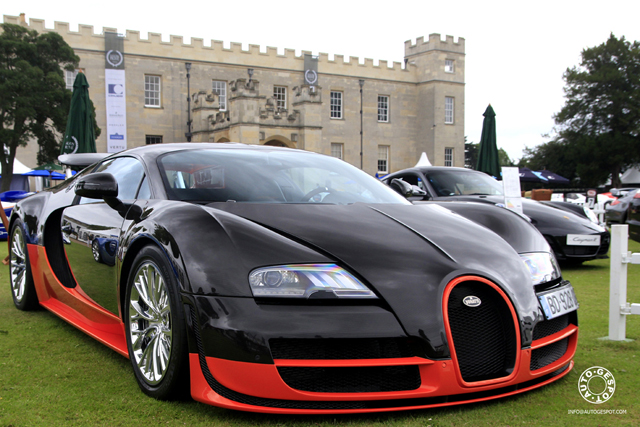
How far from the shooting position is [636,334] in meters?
3.94

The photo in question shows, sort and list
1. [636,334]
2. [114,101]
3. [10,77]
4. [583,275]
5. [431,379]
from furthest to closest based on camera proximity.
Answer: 1. [114,101]
2. [10,77]
3. [583,275]
4. [636,334]
5. [431,379]

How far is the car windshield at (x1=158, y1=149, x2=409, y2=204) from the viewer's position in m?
3.03

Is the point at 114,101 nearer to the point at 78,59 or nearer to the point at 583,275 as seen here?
the point at 78,59

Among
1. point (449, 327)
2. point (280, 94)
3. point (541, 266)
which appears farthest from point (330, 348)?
point (280, 94)

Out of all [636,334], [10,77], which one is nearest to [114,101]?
[10,77]

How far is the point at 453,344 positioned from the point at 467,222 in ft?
3.33

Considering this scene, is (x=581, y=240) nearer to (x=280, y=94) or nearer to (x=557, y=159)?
(x=280, y=94)

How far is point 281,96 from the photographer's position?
41875mm

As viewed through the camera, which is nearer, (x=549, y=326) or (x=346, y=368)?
(x=346, y=368)

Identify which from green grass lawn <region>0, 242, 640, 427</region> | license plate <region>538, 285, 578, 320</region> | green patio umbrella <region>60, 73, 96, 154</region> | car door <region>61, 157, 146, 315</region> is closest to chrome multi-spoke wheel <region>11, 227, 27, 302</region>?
green grass lawn <region>0, 242, 640, 427</region>

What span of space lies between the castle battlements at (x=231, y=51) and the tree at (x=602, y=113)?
14.9 metres

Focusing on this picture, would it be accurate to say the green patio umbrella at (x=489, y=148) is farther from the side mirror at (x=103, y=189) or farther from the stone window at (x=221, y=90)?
the stone window at (x=221, y=90)

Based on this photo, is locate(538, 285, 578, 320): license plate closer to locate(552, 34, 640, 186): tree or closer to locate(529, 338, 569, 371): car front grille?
locate(529, 338, 569, 371): car front grille

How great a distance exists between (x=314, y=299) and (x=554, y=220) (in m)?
6.45
